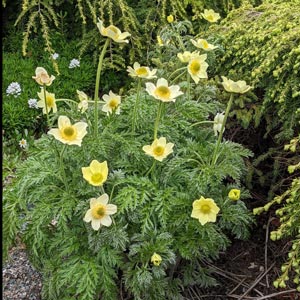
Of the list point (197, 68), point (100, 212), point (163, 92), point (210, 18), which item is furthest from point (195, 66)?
point (100, 212)

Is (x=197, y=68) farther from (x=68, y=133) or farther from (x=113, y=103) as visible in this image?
(x=68, y=133)

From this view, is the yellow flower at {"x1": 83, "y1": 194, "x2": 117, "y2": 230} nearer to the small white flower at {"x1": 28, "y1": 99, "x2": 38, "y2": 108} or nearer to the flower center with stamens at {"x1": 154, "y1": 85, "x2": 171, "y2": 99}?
the flower center with stamens at {"x1": 154, "y1": 85, "x2": 171, "y2": 99}

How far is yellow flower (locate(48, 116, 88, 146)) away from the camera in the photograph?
5.05 ft

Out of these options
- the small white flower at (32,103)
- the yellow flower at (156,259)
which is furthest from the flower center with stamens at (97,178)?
the small white flower at (32,103)

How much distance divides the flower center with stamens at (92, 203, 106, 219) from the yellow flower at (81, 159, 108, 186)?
0.21ft

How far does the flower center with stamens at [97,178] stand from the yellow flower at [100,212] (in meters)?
0.04

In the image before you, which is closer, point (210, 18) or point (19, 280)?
point (19, 280)

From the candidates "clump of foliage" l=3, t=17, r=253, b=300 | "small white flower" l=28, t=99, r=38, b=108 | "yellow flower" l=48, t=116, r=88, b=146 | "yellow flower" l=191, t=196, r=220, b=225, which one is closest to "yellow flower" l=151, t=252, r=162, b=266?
"clump of foliage" l=3, t=17, r=253, b=300

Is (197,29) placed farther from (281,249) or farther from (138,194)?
(138,194)

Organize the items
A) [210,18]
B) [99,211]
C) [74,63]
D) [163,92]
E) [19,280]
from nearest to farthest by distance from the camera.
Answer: [99,211] → [163,92] → [19,280] → [210,18] → [74,63]

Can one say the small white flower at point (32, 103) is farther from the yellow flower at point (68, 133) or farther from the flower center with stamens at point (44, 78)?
the yellow flower at point (68, 133)

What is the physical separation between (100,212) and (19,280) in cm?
70

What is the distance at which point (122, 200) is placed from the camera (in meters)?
1.62

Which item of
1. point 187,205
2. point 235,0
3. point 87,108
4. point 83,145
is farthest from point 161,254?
point 235,0
